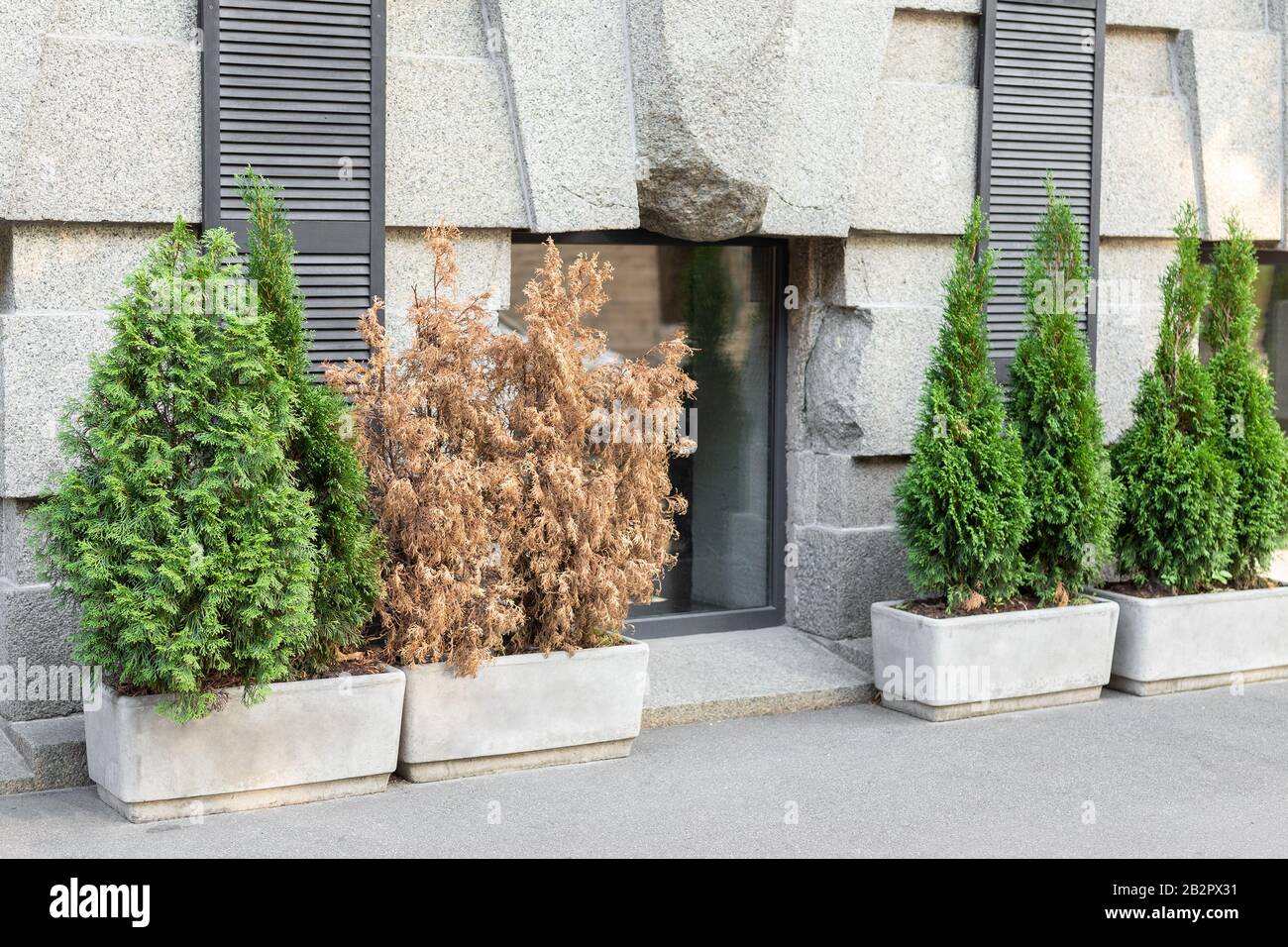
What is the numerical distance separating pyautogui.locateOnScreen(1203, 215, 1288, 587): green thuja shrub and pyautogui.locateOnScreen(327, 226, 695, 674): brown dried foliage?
11.3 ft

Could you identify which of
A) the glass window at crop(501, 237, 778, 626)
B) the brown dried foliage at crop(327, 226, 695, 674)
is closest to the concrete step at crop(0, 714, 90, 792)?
the brown dried foliage at crop(327, 226, 695, 674)

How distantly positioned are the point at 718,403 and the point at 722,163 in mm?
1574

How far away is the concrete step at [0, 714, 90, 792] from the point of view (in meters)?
6.29

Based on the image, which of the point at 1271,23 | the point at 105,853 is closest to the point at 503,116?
the point at 105,853

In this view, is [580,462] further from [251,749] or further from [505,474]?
[251,749]

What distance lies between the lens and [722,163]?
7637 millimetres

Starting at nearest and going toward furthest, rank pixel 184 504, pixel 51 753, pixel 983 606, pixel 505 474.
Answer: pixel 184 504 → pixel 51 753 → pixel 505 474 → pixel 983 606

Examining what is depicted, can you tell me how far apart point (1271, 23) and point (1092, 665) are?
4.33 metres

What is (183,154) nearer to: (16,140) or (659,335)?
(16,140)

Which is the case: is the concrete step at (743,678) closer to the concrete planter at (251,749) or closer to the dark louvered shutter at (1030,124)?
the concrete planter at (251,749)

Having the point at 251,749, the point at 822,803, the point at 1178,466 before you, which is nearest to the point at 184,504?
the point at 251,749

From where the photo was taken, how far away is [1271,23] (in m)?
9.48

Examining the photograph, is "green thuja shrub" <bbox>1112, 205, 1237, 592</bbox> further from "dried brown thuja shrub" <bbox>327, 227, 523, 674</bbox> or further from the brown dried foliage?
"dried brown thuja shrub" <bbox>327, 227, 523, 674</bbox>

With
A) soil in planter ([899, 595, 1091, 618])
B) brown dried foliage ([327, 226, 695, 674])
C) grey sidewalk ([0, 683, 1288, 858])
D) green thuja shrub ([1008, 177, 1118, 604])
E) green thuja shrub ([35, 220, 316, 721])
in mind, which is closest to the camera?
green thuja shrub ([35, 220, 316, 721])
